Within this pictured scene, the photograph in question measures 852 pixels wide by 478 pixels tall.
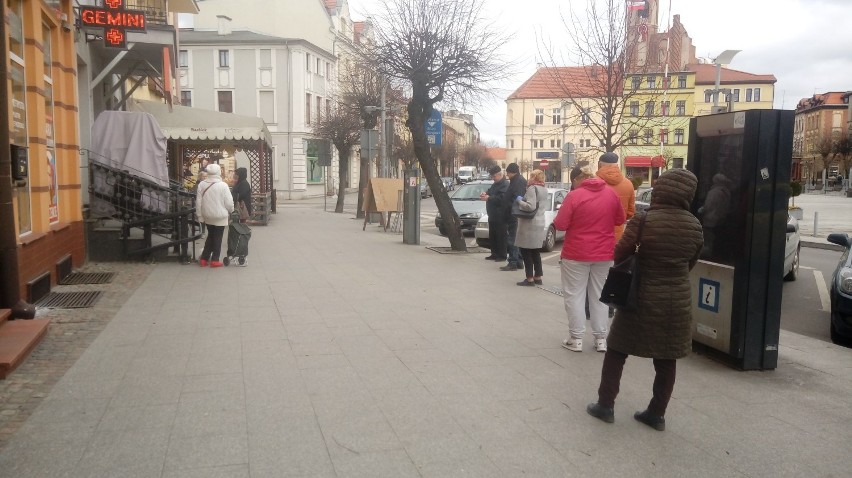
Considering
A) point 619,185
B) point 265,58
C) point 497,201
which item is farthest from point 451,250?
point 265,58

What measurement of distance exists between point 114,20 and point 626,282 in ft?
33.9

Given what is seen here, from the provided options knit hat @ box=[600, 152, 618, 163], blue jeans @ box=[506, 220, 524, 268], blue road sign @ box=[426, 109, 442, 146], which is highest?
blue road sign @ box=[426, 109, 442, 146]

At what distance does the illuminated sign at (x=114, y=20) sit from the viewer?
11.7m

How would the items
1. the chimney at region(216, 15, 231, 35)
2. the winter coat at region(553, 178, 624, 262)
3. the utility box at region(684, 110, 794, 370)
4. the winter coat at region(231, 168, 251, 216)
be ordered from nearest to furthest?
the utility box at region(684, 110, 794, 370) → the winter coat at region(553, 178, 624, 262) → the winter coat at region(231, 168, 251, 216) → the chimney at region(216, 15, 231, 35)

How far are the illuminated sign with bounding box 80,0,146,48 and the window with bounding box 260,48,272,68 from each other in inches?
1602

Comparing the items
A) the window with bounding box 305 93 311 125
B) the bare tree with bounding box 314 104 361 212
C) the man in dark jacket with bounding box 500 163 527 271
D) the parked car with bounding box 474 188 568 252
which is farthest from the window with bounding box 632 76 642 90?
the window with bounding box 305 93 311 125

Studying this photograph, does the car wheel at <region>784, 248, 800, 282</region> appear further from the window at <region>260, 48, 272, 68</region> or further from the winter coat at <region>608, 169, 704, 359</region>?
the window at <region>260, 48, 272, 68</region>

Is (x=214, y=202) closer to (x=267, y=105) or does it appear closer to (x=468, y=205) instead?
(x=468, y=205)

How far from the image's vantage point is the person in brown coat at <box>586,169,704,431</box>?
4.55 m

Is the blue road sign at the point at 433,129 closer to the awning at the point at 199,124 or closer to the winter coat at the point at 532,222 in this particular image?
the winter coat at the point at 532,222

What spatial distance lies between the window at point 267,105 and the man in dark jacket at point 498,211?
40767mm

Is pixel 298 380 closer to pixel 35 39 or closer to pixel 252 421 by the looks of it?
pixel 252 421

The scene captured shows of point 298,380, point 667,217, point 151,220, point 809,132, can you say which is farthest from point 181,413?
point 809,132

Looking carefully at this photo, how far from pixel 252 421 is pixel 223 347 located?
2091 mm
